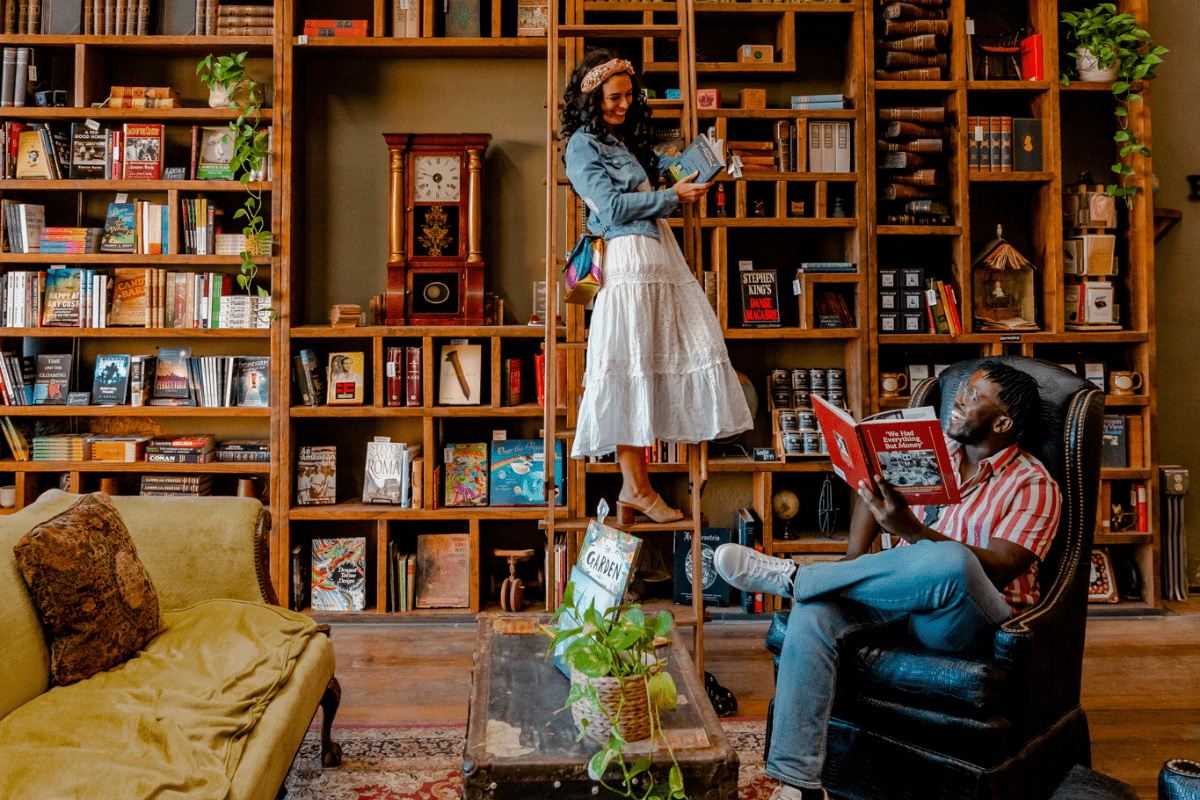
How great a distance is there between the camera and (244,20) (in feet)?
11.5

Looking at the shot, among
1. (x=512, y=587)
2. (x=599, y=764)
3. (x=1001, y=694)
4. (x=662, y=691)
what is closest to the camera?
(x=599, y=764)

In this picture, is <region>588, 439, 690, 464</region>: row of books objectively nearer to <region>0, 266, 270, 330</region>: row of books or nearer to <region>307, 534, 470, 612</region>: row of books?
<region>307, 534, 470, 612</region>: row of books

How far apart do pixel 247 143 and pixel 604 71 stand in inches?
69.9

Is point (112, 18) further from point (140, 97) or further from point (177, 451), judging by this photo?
point (177, 451)

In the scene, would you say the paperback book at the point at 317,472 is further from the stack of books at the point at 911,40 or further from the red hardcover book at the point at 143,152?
the stack of books at the point at 911,40

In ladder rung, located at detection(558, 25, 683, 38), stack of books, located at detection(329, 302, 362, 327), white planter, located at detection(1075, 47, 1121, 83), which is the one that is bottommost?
stack of books, located at detection(329, 302, 362, 327)

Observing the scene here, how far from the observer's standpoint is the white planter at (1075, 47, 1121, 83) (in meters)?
3.48

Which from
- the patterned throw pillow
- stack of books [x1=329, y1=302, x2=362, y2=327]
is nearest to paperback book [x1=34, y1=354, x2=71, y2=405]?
stack of books [x1=329, y1=302, x2=362, y2=327]

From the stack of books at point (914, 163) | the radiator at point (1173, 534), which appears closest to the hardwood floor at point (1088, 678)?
the radiator at point (1173, 534)

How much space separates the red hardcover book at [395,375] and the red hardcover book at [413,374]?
0.02m

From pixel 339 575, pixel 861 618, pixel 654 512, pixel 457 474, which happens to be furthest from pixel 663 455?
pixel 861 618

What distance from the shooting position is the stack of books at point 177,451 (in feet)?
11.4

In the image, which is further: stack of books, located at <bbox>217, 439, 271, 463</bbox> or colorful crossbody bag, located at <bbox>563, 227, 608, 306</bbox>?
stack of books, located at <bbox>217, 439, 271, 463</bbox>

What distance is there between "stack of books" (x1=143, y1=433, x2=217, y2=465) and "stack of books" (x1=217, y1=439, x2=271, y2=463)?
0.25ft
